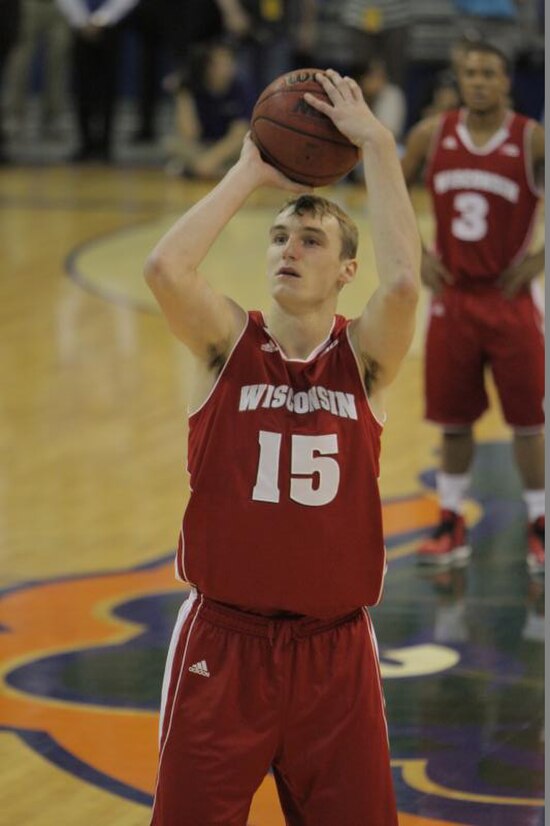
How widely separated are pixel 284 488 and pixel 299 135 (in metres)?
0.85

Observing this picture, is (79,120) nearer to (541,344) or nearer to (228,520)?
(541,344)

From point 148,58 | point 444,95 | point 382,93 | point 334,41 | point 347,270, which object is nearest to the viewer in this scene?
point 347,270

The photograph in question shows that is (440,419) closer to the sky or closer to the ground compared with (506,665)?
closer to the sky

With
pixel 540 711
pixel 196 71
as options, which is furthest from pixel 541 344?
pixel 196 71

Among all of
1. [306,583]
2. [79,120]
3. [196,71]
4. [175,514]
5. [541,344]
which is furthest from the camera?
[79,120]

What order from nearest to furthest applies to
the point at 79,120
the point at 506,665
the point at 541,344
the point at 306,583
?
the point at 306,583 < the point at 506,665 < the point at 541,344 < the point at 79,120

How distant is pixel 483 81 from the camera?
24.2 feet

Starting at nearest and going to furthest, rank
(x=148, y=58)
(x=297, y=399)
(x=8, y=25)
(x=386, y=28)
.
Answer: (x=297, y=399), (x=386, y=28), (x=8, y=25), (x=148, y=58)

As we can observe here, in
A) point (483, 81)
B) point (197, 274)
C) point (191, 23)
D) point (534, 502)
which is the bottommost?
point (534, 502)

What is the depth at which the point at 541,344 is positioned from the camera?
7.47m

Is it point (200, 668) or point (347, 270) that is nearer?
point (200, 668)

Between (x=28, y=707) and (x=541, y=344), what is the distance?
109 inches

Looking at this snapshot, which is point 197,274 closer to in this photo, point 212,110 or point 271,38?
point 212,110

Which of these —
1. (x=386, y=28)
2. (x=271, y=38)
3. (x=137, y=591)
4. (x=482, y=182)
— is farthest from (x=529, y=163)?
(x=271, y=38)
